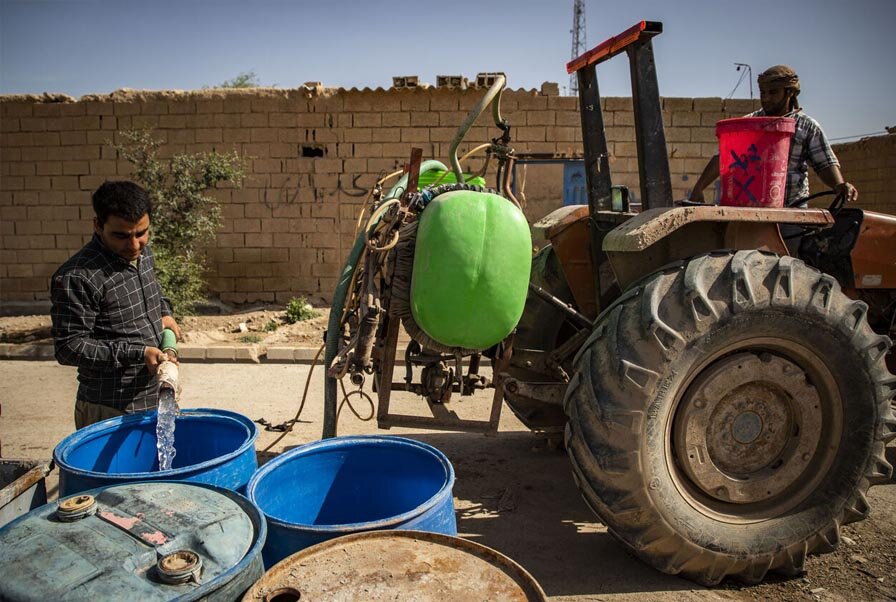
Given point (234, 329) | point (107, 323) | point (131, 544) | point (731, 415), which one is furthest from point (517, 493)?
point (234, 329)

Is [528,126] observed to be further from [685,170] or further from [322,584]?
[322,584]

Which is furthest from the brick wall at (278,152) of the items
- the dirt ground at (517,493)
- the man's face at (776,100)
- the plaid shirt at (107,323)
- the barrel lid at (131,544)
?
the barrel lid at (131,544)

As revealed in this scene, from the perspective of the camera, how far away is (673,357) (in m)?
2.45

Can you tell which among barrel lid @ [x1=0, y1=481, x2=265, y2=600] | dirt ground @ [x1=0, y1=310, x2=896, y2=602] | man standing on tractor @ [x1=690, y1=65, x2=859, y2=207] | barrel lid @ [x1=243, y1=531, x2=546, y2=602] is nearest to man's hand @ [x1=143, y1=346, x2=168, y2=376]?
barrel lid @ [x1=0, y1=481, x2=265, y2=600]

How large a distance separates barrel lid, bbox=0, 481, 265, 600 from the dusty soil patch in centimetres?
565

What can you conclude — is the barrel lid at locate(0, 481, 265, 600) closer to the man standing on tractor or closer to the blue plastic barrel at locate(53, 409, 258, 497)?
the blue plastic barrel at locate(53, 409, 258, 497)

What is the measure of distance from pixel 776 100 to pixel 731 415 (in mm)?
2242

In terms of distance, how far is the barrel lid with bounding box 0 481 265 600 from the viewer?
1338 millimetres

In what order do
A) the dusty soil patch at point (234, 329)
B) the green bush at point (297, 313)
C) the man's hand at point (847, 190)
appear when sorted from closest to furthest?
1. the man's hand at point (847, 190)
2. the dusty soil patch at point (234, 329)
3. the green bush at point (297, 313)

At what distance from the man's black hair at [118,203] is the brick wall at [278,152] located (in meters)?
6.74

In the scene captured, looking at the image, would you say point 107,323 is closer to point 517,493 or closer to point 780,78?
point 517,493

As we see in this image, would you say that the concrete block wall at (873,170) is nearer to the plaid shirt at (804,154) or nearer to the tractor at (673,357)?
the plaid shirt at (804,154)

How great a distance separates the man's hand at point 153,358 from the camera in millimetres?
2703

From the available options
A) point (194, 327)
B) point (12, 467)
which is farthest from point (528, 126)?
point (12, 467)
